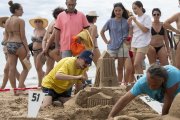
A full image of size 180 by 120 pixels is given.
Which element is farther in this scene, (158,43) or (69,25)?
(158,43)

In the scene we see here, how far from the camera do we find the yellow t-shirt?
6492mm

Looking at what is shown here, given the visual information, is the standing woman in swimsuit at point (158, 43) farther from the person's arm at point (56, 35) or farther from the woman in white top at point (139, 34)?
the person's arm at point (56, 35)

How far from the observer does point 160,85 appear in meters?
4.93

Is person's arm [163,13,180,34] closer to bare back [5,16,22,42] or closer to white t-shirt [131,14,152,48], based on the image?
white t-shirt [131,14,152,48]

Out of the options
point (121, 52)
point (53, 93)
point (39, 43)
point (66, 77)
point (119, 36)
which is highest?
point (119, 36)

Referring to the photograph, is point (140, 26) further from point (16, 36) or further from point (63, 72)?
point (16, 36)

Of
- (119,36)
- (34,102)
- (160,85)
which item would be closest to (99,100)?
(34,102)

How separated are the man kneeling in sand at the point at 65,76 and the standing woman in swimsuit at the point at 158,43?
1546mm

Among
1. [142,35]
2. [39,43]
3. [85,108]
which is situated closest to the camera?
[85,108]

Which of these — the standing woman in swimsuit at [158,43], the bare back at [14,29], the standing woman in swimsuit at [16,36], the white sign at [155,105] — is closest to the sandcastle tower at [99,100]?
the white sign at [155,105]

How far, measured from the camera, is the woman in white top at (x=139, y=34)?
24.8 feet

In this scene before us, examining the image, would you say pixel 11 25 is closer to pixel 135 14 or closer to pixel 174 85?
pixel 135 14

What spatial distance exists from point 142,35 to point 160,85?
2.75 m

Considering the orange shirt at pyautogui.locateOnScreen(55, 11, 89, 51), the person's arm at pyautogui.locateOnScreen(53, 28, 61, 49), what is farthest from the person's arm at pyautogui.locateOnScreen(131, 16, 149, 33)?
the person's arm at pyautogui.locateOnScreen(53, 28, 61, 49)
